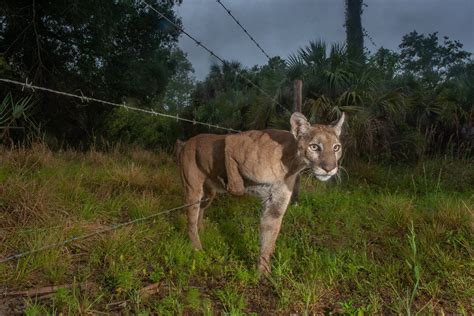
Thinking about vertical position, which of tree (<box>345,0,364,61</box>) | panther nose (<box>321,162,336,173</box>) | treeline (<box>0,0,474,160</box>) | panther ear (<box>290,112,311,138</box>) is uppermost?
tree (<box>345,0,364,61</box>)

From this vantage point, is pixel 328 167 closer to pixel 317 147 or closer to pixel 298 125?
pixel 317 147

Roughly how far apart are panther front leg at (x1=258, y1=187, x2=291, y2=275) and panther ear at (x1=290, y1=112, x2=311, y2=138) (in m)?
0.52

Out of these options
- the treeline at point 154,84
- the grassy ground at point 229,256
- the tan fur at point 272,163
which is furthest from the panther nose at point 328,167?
the treeline at point 154,84

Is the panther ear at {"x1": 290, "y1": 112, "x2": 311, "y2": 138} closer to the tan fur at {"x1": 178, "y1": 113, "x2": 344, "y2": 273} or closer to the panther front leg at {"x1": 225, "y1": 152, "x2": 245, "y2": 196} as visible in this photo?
the tan fur at {"x1": 178, "y1": 113, "x2": 344, "y2": 273}

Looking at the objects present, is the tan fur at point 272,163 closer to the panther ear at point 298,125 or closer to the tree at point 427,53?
the panther ear at point 298,125

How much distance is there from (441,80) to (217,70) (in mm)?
15822

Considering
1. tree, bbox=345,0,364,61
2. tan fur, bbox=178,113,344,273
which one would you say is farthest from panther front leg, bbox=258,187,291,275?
tree, bbox=345,0,364,61

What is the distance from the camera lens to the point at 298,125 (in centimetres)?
319

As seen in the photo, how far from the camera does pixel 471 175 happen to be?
6.97m

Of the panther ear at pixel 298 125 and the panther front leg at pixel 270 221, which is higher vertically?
the panther ear at pixel 298 125

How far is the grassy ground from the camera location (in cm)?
294

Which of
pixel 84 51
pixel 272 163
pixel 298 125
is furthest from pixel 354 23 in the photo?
pixel 272 163

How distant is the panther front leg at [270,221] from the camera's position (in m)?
3.38

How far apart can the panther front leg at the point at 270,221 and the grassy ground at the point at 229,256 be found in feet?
0.49
